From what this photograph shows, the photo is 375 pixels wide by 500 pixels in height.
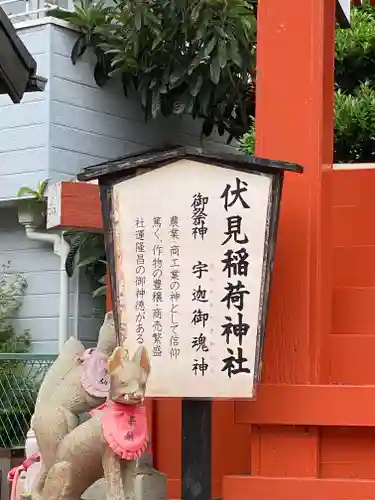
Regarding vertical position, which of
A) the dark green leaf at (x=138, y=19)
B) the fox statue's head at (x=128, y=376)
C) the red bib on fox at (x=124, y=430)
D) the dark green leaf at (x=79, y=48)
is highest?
the dark green leaf at (x=138, y=19)

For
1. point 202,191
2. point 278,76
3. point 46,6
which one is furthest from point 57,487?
point 46,6

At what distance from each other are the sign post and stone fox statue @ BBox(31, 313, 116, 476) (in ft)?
0.99

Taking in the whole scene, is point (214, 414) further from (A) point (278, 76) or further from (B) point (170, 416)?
(A) point (278, 76)

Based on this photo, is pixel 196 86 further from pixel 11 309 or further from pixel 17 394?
pixel 17 394

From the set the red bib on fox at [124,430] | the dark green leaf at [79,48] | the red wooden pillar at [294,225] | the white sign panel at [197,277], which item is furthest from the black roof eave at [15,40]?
the dark green leaf at [79,48]

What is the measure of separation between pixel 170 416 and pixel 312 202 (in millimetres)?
1808

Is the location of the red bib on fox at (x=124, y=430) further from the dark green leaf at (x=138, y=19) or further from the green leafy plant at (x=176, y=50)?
the dark green leaf at (x=138, y=19)

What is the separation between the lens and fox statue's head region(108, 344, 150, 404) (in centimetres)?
438

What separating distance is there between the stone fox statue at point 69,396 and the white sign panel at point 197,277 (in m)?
0.35

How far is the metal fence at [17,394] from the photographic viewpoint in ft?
27.6

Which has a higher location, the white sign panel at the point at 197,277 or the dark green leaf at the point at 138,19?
the dark green leaf at the point at 138,19

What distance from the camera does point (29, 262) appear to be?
9.02m

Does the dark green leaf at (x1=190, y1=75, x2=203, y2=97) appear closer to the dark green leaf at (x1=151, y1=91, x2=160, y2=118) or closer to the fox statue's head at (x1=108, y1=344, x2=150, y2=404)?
the dark green leaf at (x1=151, y1=91, x2=160, y2=118)

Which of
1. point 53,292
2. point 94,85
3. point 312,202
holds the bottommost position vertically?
point 53,292
